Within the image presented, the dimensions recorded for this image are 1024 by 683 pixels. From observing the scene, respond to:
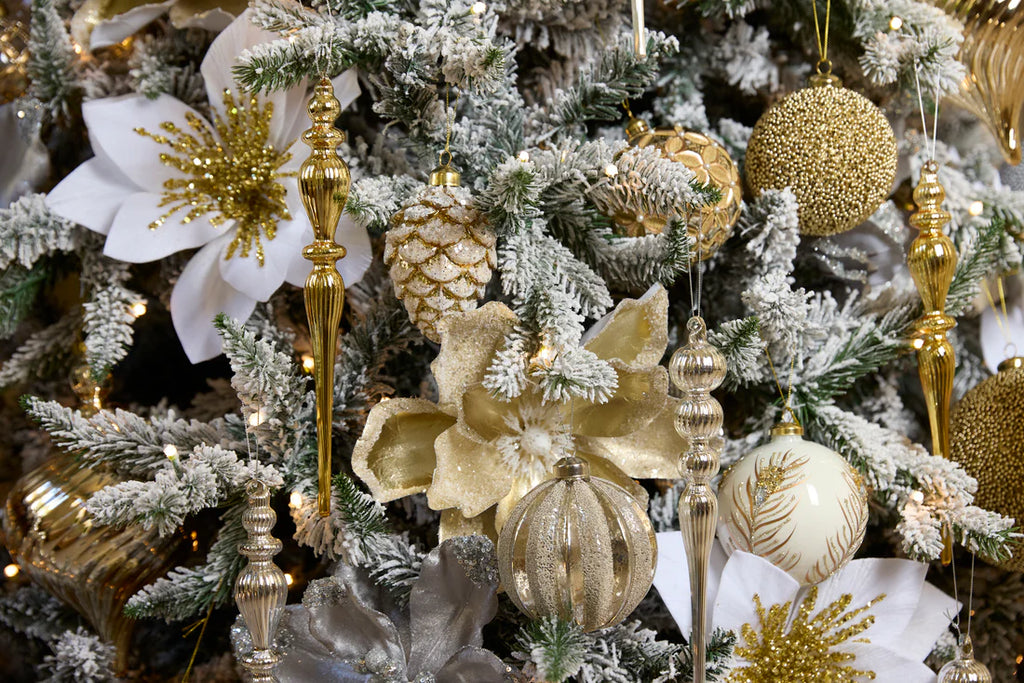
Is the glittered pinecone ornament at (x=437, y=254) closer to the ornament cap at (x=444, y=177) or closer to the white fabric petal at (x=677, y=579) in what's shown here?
the ornament cap at (x=444, y=177)

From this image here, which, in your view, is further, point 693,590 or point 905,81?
point 905,81

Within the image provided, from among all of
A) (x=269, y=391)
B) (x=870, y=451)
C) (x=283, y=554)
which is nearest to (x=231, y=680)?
(x=283, y=554)

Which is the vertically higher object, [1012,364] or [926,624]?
[1012,364]

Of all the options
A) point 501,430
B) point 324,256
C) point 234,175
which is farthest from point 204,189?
point 501,430

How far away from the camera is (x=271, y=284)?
576 mm

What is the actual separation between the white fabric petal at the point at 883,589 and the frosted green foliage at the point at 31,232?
517mm

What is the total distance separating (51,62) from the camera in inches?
25.3

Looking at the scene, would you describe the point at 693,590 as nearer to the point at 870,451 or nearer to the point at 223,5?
the point at 870,451

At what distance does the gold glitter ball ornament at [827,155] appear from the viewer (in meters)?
0.59

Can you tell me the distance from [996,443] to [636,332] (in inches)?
9.8

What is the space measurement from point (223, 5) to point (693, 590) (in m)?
→ 0.47

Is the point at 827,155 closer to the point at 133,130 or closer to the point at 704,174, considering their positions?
the point at 704,174

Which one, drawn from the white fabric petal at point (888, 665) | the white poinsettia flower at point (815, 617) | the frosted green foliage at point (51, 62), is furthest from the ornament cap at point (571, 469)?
the frosted green foliage at point (51, 62)

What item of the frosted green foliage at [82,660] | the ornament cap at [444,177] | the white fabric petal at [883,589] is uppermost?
the ornament cap at [444,177]
